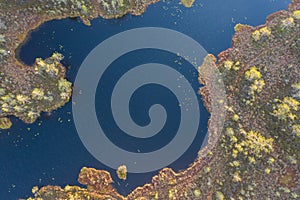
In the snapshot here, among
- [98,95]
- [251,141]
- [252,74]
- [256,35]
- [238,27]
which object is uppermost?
[238,27]

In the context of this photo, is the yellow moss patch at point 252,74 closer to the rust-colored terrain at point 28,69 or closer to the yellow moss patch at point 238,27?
the yellow moss patch at point 238,27

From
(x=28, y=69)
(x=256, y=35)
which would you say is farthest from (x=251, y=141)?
(x=28, y=69)

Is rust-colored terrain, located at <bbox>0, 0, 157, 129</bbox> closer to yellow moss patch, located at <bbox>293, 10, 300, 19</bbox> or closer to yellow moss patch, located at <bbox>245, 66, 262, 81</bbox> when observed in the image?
yellow moss patch, located at <bbox>245, 66, 262, 81</bbox>

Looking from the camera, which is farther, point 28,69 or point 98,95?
point 98,95

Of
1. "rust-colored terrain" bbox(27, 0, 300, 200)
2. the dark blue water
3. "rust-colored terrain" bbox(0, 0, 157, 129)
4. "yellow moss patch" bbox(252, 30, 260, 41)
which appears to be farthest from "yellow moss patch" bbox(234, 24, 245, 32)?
"rust-colored terrain" bbox(0, 0, 157, 129)

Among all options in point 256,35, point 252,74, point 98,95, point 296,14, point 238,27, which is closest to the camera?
point 252,74

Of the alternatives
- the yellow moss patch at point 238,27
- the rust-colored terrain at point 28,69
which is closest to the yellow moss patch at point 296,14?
the yellow moss patch at point 238,27

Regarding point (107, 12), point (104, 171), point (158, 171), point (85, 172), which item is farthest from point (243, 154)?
point (107, 12)

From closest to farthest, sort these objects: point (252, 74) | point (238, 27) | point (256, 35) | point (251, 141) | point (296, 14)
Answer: point (251, 141)
point (252, 74)
point (256, 35)
point (296, 14)
point (238, 27)

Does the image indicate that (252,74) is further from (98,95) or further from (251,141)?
(98,95)
